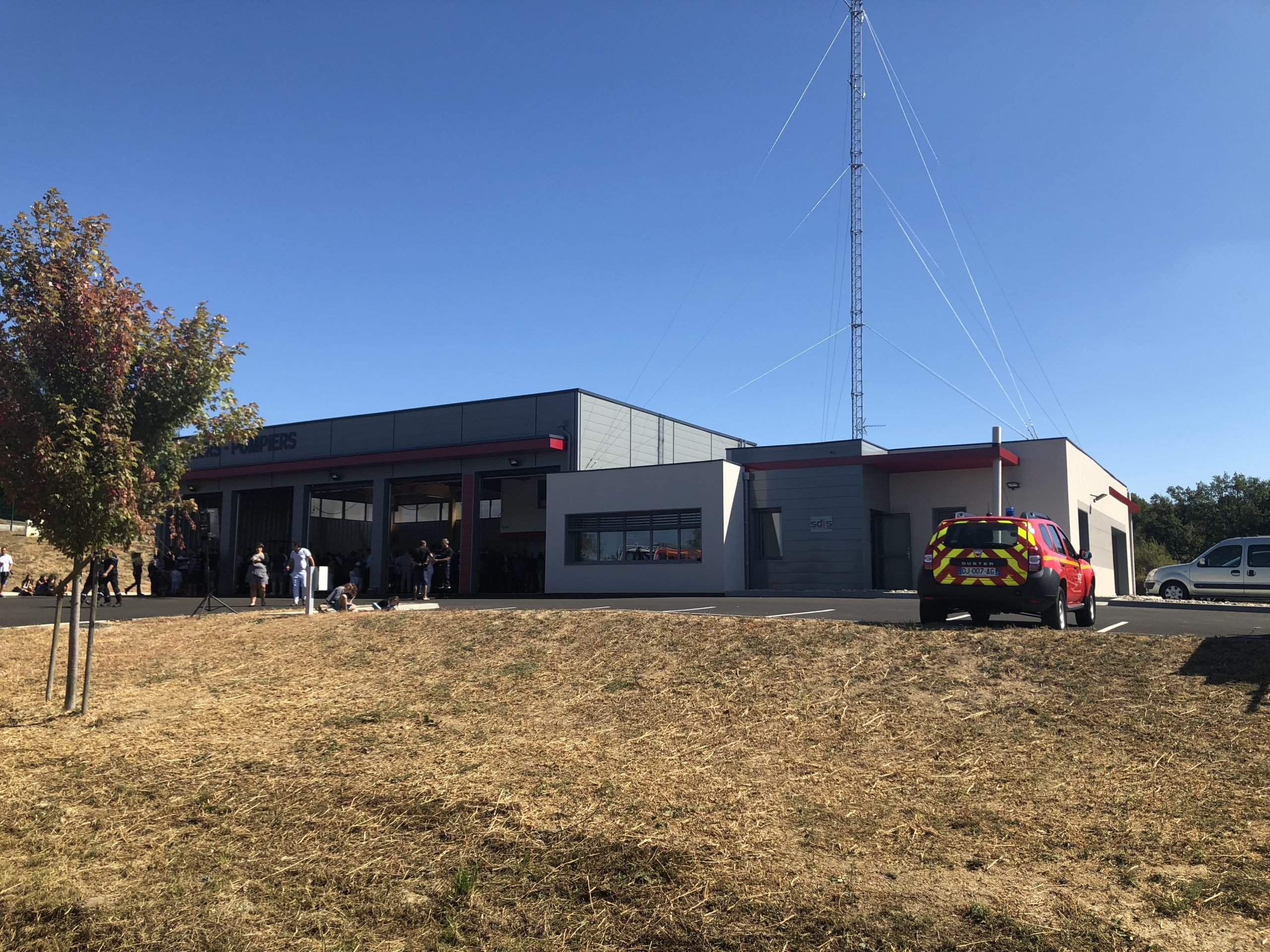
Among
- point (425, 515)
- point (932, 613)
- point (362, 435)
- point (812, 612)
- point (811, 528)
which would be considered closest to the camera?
point (932, 613)

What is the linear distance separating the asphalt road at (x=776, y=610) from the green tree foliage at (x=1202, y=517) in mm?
50938

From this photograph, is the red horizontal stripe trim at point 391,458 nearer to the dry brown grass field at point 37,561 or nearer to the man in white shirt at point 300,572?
the dry brown grass field at point 37,561

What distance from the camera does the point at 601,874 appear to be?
16.3ft

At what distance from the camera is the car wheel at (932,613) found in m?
12.8

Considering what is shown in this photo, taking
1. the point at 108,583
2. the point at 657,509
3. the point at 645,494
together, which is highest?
the point at 645,494

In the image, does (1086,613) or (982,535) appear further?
(1086,613)

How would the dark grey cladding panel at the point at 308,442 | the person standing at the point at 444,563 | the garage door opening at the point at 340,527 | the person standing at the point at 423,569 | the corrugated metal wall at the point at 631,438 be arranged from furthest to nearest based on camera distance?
the dark grey cladding panel at the point at 308,442 < the garage door opening at the point at 340,527 < the corrugated metal wall at the point at 631,438 < the person standing at the point at 444,563 < the person standing at the point at 423,569

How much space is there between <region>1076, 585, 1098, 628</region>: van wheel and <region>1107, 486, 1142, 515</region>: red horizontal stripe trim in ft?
63.5

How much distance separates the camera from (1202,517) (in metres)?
72.1

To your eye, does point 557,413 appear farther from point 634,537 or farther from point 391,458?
point 391,458

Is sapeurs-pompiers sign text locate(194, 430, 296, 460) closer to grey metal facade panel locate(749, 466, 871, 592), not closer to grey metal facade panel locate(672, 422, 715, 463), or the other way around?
grey metal facade panel locate(672, 422, 715, 463)

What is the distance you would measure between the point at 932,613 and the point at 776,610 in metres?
4.77

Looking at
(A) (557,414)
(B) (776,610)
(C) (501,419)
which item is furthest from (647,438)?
(B) (776,610)

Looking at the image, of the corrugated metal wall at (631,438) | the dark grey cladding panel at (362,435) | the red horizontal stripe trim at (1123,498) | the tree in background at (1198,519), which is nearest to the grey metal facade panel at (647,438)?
the corrugated metal wall at (631,438)
